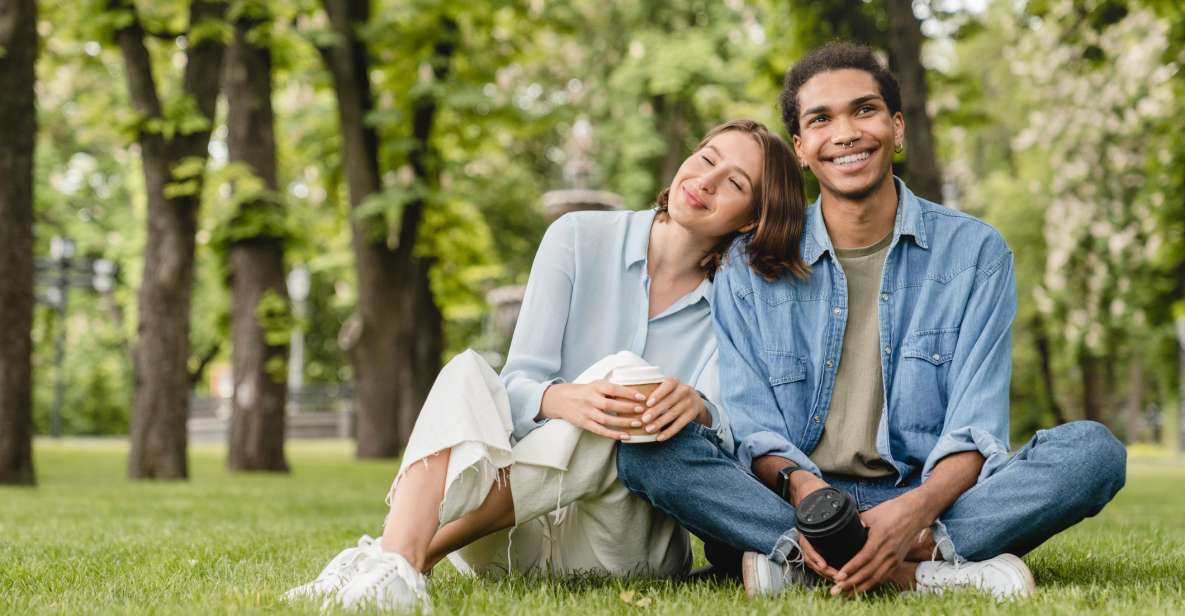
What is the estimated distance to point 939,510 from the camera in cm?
362

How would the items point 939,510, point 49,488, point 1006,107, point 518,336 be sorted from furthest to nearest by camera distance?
point 1006,107 < point 49,488 < point 518,336 < point 939,510

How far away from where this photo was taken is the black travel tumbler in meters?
3.31

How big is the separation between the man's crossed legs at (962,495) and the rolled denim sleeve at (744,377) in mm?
166

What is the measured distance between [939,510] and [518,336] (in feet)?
4.73

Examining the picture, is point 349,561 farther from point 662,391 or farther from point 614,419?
point 662,391

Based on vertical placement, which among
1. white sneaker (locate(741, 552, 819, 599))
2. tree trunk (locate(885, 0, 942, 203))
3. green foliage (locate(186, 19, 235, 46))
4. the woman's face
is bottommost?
white sneaker (locate(741, 552, 819, 599))

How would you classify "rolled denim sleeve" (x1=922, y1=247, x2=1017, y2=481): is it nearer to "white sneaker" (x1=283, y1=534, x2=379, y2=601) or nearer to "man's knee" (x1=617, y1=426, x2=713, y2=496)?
"man's knee" (x1=617, y1=426, x2=713, y2=496)

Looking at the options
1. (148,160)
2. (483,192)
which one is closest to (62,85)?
(483,192)

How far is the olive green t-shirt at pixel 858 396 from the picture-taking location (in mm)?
3967

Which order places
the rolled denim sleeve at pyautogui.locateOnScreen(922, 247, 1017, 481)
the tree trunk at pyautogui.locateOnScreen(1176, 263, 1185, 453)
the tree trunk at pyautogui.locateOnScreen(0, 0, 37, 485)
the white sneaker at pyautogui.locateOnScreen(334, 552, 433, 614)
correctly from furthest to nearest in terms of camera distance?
the tree trunk at pyautogui.locateOnScreen(1176, 263, 1185, 453)
the tree trunk at pyautogui.locateOnScreen(0, 0, 37, 485)
the rolled denim sleeve at pyautogui.locateOnScreen(922, 247, 1017, 481)
the white sneaker at pyautogui.locateOnScreen(334, 552, 433, 614)

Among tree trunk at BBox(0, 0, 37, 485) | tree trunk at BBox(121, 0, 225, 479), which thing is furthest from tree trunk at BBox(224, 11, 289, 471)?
tree trunk at BBox(0, 0, 37, 485)

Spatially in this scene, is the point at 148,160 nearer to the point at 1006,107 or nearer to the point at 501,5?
the point at 501,5

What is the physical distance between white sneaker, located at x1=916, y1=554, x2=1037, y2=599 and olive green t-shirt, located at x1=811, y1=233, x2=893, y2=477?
0.38 metres

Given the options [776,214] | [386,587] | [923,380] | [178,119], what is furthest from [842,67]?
[178,119]
